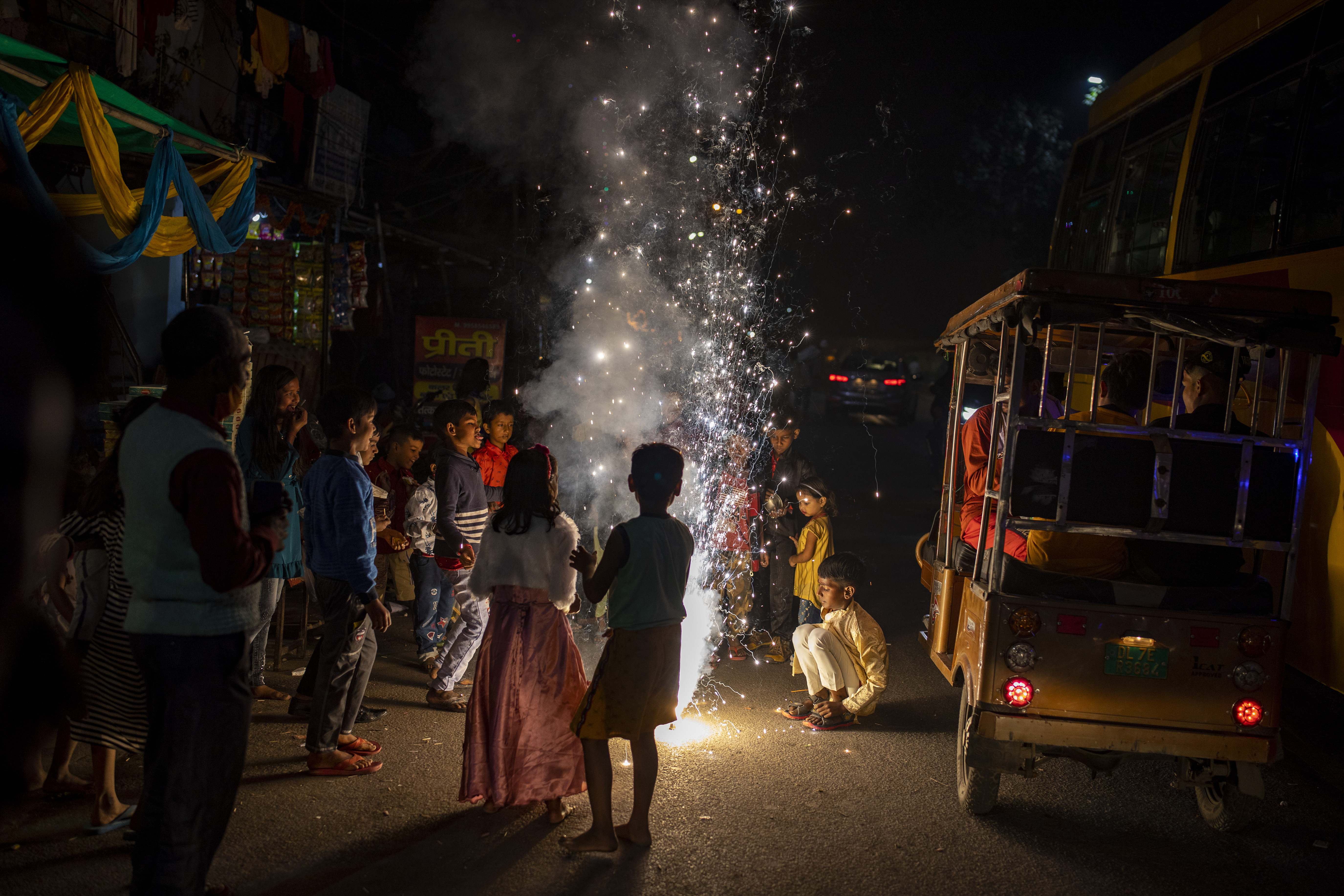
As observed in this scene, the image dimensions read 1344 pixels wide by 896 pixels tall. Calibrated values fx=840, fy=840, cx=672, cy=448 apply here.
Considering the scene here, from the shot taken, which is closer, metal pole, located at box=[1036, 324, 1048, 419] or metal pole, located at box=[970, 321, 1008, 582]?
metal pole, located at box=[1036, 324, 1048, 419]

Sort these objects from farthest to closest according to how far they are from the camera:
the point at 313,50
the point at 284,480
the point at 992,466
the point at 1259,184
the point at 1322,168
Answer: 1. the point at 313,50
2. the point at 1259,184
3. the point at 1322,168
4. the point at 284,480
5. the point at 992,466

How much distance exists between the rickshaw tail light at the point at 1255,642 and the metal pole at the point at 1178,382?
953 millimetres

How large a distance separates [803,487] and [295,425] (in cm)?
363

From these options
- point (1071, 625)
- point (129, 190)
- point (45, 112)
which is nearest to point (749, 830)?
point (1071, 625)

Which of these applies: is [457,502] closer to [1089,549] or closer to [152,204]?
[152,204]

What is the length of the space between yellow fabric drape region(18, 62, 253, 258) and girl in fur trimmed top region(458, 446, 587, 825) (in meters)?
4.20

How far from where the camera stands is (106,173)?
5.84 meters

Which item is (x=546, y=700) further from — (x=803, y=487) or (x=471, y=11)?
(x=471, y=11)

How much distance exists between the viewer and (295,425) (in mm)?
4586

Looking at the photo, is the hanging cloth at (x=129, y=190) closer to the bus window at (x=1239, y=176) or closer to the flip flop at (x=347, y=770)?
the flip flop at (x=347, y=770)

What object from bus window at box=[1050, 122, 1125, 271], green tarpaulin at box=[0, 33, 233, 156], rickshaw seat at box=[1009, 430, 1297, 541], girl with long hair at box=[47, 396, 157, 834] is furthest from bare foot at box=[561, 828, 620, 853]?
bus window at box=[1050, 122, 1125, 271]

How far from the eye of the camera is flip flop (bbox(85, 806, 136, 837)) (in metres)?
3.42

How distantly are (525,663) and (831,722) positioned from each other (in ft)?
7.47

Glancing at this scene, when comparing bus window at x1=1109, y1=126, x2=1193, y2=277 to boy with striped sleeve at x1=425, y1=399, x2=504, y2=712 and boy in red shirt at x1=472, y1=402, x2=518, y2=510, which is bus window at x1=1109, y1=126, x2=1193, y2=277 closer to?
boy in red shirt at x1=472, y1=402, x2=518, y2=510
